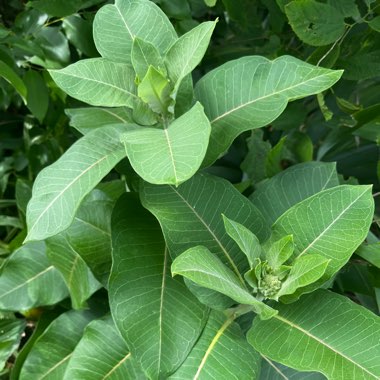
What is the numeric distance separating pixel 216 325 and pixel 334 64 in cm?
54

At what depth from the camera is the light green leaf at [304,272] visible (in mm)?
653

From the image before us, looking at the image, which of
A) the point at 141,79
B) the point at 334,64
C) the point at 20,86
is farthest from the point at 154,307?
the point at 334,64

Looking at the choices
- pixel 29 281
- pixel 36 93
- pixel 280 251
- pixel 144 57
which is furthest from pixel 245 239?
pixel 36 93

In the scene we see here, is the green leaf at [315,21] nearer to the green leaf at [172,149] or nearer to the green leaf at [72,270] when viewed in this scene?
the green leaf at [172,149]

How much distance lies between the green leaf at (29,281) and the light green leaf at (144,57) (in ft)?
1.52

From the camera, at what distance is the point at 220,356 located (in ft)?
2.42

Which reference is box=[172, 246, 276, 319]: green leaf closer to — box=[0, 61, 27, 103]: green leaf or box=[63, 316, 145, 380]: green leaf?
box=[63, 316, 145, 380]: green leaf

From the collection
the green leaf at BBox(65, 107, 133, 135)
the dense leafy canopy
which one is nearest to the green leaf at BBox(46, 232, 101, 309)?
the dense leafy canopy

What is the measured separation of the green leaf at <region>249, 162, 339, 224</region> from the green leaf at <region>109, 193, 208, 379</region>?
0.18 metres

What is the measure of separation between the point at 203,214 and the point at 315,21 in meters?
0.37

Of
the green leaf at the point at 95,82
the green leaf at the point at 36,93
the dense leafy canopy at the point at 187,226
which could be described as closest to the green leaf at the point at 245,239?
the dense leafy canopy at the point at 187,226

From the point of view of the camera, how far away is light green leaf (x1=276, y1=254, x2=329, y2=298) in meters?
0.65

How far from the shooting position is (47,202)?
0.70m

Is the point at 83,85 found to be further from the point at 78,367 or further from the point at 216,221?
the point at 78,367
